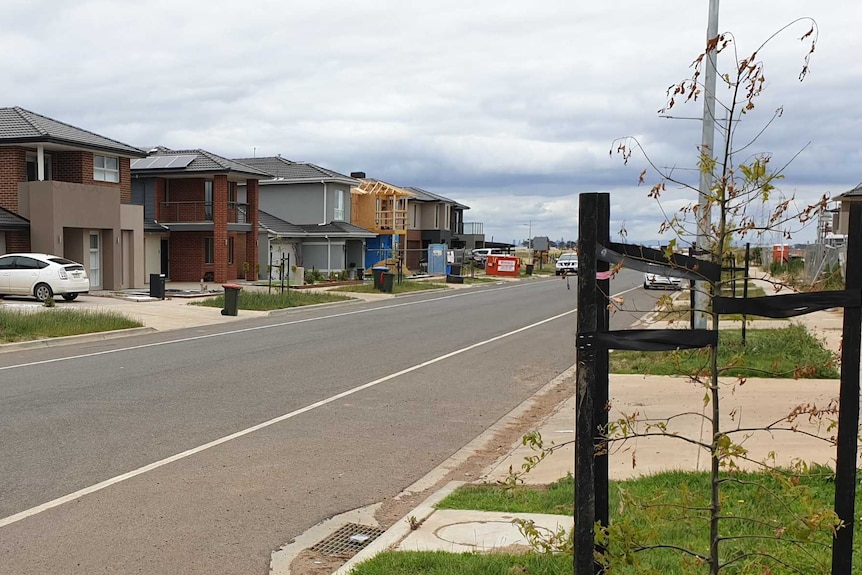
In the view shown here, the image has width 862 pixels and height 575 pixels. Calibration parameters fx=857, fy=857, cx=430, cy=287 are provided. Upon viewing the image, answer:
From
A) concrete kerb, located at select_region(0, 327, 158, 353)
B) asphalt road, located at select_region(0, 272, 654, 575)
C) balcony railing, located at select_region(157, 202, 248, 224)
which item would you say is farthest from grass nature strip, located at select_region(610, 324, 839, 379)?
balcony railing, located at select_region(157, 202, 248, 224)

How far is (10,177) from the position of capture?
1265 inches

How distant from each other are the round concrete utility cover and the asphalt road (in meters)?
1.20

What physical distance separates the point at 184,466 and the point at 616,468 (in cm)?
401

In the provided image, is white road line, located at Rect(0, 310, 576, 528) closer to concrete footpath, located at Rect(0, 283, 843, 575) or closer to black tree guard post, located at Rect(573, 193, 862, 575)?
concrete footpath, located at Rect(0, 283, 843, 575)

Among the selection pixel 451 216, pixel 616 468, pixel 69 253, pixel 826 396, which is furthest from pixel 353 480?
pixel 451 216

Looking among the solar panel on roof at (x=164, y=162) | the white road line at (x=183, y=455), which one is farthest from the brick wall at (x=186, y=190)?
the white road line at (x=183, y=455)

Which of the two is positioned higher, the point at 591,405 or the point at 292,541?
the point at 591,405

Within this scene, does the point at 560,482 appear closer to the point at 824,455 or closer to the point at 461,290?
the point at 824,455

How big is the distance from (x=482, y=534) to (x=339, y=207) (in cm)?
4966

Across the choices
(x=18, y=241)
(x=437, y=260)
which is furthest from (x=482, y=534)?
(x=437, y=260)

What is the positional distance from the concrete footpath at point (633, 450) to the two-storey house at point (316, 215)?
131 feet

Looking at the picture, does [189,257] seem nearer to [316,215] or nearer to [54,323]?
[316,215]

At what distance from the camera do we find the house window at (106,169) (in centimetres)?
3484

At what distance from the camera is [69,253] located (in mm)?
34125
